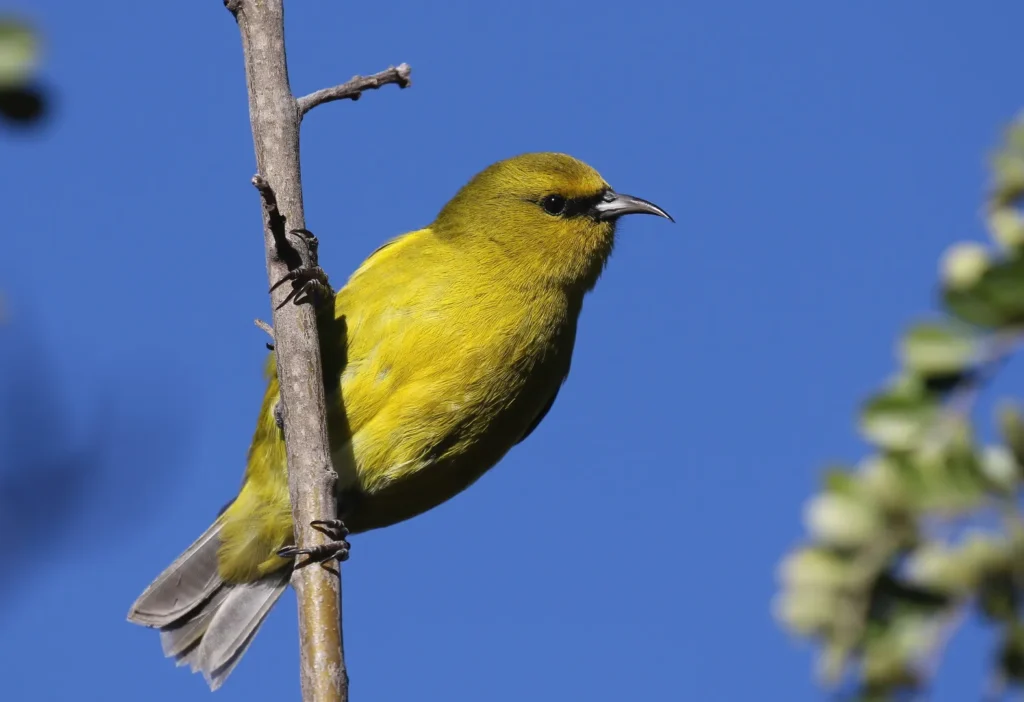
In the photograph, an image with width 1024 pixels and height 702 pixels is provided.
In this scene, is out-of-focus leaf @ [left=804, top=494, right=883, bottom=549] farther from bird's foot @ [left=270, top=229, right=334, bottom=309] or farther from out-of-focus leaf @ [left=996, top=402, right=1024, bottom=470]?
bird's foot @ [left=270, top=229, right=334, bottom=309]

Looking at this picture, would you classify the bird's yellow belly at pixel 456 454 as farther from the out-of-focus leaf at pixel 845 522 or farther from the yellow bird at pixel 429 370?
the out-of-focus leaf at pixel 845 522

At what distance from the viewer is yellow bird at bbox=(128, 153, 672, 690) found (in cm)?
499

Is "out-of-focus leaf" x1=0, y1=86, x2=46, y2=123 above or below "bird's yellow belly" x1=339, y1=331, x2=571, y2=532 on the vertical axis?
below

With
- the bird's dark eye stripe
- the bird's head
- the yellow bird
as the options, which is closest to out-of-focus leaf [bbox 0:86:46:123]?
the yellow bird

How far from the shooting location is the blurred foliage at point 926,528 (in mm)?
1567

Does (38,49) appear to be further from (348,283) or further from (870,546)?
(348,283)

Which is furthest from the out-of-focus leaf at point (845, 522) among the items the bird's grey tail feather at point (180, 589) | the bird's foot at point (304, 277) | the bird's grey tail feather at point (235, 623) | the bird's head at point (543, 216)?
the bird's grey tail feather at point (180, 589)

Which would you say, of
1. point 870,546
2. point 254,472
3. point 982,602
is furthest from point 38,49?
point 254,472

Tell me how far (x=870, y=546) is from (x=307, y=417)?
8.98 ft

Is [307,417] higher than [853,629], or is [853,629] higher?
[307,417]

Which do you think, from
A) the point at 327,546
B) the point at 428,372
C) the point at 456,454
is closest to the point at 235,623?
the point at 456,454

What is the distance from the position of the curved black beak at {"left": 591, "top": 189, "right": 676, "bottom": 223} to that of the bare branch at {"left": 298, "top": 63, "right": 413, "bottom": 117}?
1.43 m

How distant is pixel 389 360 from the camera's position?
4.95m

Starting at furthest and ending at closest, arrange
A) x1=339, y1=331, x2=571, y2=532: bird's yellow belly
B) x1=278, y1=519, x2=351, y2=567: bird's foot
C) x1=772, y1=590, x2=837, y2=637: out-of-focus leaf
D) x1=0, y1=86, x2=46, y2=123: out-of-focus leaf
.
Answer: x1=339, y1=331, x2=571, y2=532: bird's yellow belly, x1=278, y1=519, x2=351, y2=567: bird's foot, x1=772, y1=590, x2=837, y2=637: out-of-focus leaf, x1=0, y1=86, x2=46, y2=123: out-of-focus leaf
